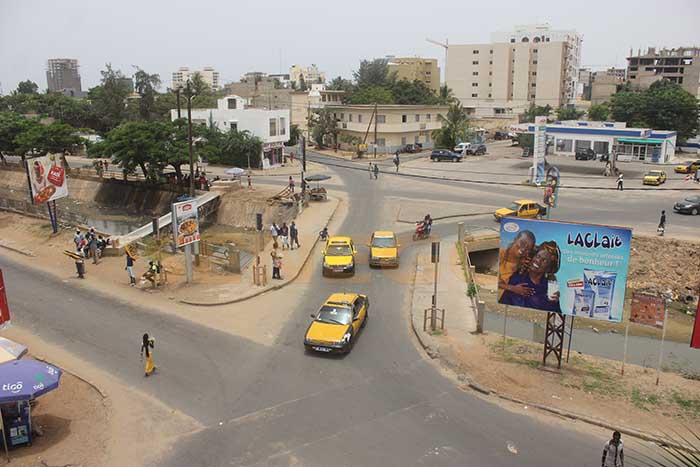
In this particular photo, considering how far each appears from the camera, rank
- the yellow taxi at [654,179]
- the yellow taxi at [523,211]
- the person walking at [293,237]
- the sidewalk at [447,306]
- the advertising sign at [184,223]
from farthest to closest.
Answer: the yellow taxi at [654,179] < the yellow taxi at [523,211] < the person walking at [293,237] < the advertising sign at [184,223] < the sidewalk at [447,306]

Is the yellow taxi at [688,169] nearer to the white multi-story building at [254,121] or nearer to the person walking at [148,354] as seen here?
the white multi-story building at [254,121]

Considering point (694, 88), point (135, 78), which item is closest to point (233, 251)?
point (135, 78)

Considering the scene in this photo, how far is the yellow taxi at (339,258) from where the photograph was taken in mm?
26062

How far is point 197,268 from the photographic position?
90.9 feet

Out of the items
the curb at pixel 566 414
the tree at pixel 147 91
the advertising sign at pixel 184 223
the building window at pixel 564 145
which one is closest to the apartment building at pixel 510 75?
the building window at pixel 564 145

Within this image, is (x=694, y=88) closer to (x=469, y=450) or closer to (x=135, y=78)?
(x=135, y=78)

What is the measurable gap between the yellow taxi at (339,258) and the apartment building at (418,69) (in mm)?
127525

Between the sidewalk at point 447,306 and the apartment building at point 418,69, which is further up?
the apartment building at point 418,69

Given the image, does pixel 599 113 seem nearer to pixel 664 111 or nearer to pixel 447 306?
pixel 664 111

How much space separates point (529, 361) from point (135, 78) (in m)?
103

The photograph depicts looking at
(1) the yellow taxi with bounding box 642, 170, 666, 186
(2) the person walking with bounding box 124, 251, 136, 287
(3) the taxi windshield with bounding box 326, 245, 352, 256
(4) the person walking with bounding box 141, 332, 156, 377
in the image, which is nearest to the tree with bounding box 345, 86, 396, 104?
(1) the yellow taxi with bounding box 642, 170, 666, 186

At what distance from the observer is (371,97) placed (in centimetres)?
9512

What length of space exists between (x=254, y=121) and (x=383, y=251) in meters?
39.0

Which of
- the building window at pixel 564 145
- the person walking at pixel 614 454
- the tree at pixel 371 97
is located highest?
the tree at pixel 371 97
